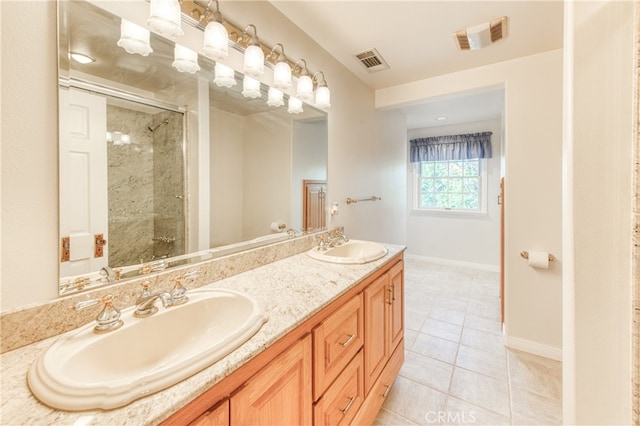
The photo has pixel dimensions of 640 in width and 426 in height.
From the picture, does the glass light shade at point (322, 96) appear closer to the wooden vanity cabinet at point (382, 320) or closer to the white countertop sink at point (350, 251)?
the white countertop sink at point (350, 251)

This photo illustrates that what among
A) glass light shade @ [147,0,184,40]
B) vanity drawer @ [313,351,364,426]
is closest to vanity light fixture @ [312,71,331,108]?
glass light shade @ [147,0,184,40]

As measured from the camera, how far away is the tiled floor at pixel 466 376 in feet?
4.81

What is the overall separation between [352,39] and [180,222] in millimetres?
1713

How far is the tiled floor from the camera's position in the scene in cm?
147

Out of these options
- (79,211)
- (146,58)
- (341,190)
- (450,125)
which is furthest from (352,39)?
(450,125)

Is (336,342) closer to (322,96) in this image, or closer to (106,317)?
(106,317)

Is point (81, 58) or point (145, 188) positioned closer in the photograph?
point (81, 58)

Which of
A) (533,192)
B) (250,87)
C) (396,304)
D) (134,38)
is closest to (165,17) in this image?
(134,38)

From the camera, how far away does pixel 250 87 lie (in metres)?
1.40

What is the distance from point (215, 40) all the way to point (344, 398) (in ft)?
5.47

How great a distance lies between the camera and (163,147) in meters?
1.07

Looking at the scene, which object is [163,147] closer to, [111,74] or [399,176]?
[111,74]

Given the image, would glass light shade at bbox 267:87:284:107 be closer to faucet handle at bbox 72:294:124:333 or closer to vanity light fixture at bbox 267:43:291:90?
vanity light fixture at bbox 267:43:291:90

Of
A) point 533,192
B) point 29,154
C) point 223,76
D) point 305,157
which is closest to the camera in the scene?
point 29,154
